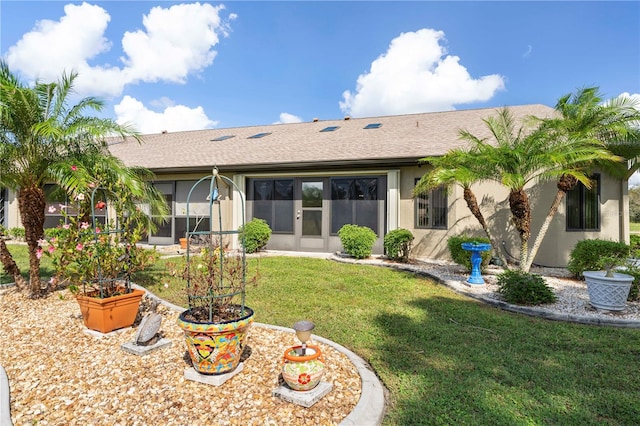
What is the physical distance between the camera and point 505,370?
11.0 feet

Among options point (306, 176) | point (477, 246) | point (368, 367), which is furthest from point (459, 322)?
point (306, 176)

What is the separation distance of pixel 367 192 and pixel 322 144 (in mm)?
2808

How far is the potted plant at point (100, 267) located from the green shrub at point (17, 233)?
42.0 feet

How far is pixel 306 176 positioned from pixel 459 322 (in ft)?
24.3

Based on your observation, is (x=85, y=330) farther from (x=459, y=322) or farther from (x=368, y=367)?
(x=459, y=322)

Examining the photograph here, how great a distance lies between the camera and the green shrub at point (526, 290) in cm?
552

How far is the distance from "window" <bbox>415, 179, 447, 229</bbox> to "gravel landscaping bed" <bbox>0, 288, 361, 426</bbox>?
7.01 meters

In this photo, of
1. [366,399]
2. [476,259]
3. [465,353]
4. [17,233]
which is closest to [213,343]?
[366,399]

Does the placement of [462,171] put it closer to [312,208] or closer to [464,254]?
[464,254]

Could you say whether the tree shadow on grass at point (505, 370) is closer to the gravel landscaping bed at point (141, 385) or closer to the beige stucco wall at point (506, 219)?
the gravel landscaping bed at point (141, 385)

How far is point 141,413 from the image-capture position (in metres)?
2.57

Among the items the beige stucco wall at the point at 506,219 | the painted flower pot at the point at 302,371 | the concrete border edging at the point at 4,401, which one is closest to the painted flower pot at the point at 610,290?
the beige stucco wall at the point at 506,219

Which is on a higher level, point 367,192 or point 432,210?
point 367,192

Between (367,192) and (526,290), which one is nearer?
(526,290)
